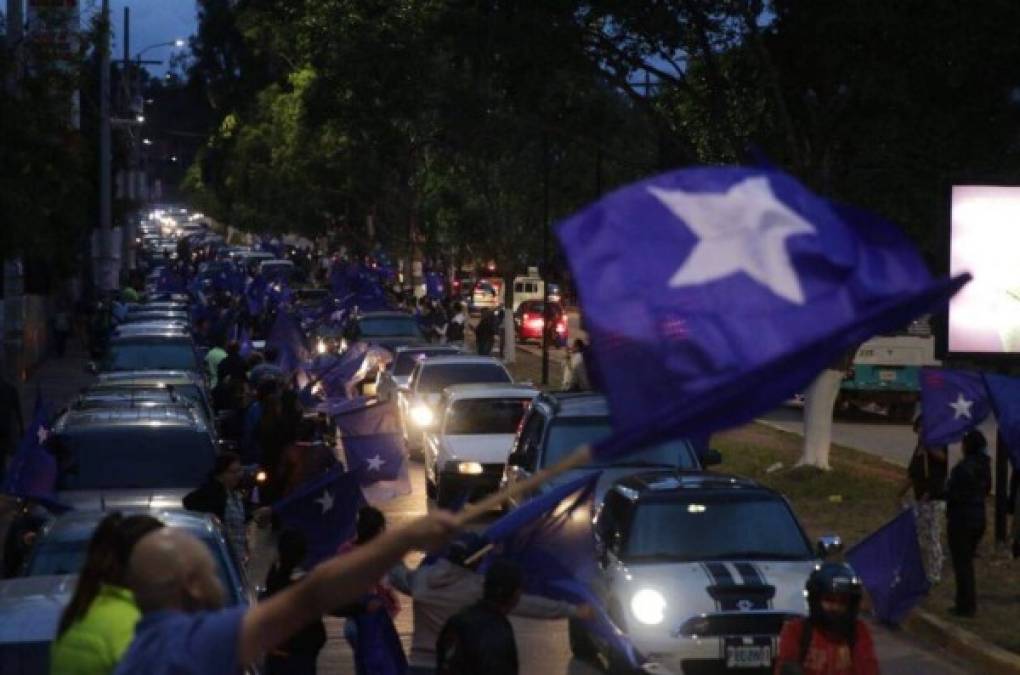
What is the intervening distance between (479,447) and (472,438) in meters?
0.31

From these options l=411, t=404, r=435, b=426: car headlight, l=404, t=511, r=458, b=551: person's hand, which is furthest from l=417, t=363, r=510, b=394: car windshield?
l=404, t=511, r=458, b=551: person's hand

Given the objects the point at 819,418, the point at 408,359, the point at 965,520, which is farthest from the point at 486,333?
the point at 965,520

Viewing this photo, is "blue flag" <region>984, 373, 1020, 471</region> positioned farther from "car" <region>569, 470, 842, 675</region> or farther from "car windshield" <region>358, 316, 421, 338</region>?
"car windshield" <region>358, 316, 421, 338</region>

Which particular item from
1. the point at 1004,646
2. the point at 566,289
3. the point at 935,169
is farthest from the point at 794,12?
the point at 566,289

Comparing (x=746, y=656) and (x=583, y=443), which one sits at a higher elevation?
(x=583, y=443)

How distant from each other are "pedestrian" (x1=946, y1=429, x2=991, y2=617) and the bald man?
39.8 feet

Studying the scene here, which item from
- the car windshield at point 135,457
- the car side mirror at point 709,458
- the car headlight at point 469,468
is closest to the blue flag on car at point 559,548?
the car windshield at point 135,457

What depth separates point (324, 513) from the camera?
46.2 feet

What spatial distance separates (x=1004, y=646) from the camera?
49.4ft

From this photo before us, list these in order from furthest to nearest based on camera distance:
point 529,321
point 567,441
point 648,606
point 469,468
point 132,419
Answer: point 529,321, point 469,468, point 567,441, point 132,419, point 648,606

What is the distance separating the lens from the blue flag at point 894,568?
15.8 meters

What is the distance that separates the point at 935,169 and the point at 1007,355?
4169 millimetres

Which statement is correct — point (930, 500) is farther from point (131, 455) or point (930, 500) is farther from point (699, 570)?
point (131, 455)

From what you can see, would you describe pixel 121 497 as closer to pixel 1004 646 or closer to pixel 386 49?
pixel 1004 646
